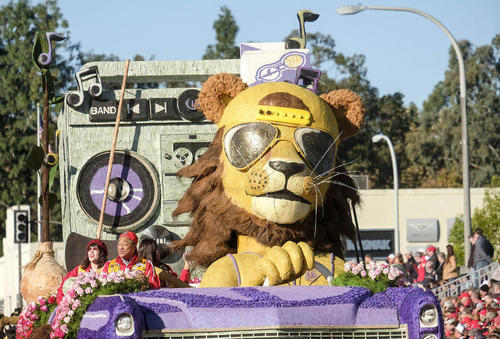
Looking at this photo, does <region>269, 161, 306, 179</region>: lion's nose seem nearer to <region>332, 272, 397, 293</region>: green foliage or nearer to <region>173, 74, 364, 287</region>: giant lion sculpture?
<region>173, 74, 364, 287</region>: giant lion sculpture

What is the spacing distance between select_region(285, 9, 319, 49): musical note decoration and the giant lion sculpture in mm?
2220

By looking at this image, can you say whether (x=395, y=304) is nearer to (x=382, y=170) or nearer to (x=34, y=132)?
(x=34, y=132)

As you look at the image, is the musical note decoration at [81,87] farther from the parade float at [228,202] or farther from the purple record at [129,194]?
the purple record at [129,194]

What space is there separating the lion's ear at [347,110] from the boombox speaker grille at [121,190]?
2.89 metres

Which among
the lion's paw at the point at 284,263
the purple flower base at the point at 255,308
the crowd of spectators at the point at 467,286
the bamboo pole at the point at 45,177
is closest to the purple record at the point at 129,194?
the bamboo pole at the point at 45,177

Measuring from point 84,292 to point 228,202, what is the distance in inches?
83.3

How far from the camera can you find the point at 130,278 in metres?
6.46

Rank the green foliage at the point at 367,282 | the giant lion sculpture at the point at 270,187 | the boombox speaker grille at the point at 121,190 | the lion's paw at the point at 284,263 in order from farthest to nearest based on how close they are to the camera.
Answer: the boombox speaker grille at the point at 121,190, the giant lion sculpture at the point at 270,187, the lion's paw at the point at 284,263, the green foliage at the point at 367,282

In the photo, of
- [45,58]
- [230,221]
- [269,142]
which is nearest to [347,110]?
[269,142]

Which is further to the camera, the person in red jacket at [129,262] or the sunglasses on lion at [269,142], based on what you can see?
the sunglasses on lion at [269,142]

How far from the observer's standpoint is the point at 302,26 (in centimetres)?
1087

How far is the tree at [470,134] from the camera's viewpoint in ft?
173

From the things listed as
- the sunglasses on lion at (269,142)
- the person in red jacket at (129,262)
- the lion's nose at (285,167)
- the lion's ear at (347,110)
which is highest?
the lion's ear at (347,110)

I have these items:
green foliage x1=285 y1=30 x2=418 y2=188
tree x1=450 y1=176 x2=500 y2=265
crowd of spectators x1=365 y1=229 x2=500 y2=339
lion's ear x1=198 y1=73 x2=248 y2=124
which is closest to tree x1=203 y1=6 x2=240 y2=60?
green foliage x1=285 y1=30 x2=418 y2=188
